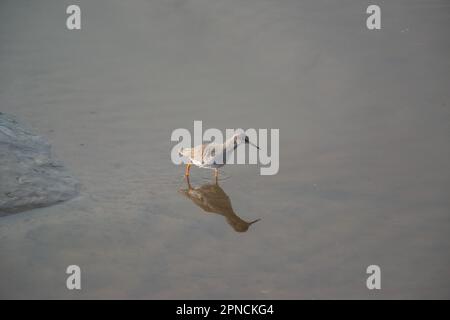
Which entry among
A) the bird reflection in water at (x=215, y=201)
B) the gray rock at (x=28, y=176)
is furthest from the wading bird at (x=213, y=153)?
the gray rock at (x=28, y=176)

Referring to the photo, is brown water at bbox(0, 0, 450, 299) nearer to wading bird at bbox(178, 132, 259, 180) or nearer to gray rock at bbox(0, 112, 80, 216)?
gray rock at bbox(0, 112, 80, 216)

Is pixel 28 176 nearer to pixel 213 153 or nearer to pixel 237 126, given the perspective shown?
pixel 213 153

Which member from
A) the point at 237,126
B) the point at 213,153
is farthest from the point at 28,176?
the point at 237,126

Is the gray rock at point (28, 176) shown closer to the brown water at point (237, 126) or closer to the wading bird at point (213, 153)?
the brown water at point (237, 126)

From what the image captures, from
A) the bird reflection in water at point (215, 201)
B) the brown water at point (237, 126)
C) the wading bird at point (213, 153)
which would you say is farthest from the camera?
the wading bird at point (213, 153)

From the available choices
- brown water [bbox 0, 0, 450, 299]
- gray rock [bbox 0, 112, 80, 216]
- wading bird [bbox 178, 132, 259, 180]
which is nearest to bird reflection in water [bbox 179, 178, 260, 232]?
brown water [bbox 0, 0, 450, 299]

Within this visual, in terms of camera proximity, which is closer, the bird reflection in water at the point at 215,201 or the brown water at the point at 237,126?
the brown water at the point at 237,126
